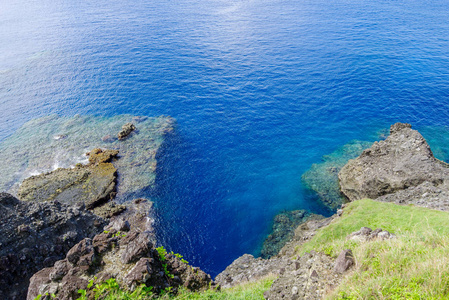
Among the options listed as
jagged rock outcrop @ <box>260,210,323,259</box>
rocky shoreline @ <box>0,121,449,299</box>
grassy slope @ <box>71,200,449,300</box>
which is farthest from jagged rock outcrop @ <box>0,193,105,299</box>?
jagged rock outcrop @ <box>260,210,323,259</box>

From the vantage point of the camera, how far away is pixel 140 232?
2892cm

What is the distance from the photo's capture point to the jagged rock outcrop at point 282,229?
3702 centimetres

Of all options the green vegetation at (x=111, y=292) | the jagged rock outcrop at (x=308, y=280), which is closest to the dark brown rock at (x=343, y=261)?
the jagged rock outcrop at (x=308, y=280)

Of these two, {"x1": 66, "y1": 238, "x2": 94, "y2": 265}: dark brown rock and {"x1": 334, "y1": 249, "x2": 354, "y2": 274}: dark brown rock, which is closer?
{"x1": 334, "y1": 249, "x2": 354, "y2": 274}: dark brown rock

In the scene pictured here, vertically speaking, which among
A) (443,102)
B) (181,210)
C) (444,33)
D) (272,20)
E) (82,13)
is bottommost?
(181,210)

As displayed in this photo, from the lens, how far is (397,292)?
40.2ft

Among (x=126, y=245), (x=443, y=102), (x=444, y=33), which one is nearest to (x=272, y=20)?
(x=444, y=33)

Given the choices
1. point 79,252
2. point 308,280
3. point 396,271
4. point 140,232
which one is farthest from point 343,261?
point 140,232

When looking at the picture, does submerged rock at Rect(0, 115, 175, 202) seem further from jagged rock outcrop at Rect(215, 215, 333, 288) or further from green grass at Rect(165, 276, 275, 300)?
green grass at Rect(165, 276, 275, 300)

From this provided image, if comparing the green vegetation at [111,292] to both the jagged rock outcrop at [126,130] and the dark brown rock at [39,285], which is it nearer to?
the dark brown rock at [39,285]

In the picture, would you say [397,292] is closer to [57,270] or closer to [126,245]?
[126,245]

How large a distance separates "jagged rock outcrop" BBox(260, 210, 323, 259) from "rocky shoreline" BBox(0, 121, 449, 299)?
15 centimetres

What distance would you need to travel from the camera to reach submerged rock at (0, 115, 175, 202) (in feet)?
159

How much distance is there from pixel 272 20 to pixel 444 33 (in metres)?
62.6
